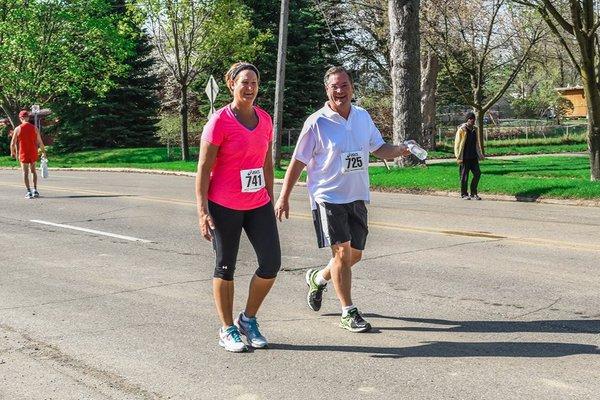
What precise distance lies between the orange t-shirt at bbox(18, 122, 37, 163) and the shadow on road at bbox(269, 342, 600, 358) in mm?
13808

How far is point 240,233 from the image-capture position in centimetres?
589

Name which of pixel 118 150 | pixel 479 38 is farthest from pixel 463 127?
pixel 118 150

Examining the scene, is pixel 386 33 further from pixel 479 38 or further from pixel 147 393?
pixel 147 393

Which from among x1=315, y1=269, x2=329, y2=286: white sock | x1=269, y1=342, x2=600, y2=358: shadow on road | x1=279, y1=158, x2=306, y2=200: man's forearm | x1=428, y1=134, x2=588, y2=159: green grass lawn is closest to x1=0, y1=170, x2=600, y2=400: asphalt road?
x1=269, y1=342, x2=600, y2=358: shadow on road

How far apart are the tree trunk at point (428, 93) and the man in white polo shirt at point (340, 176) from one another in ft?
101

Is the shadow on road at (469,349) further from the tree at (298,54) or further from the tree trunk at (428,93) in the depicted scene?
the tree at (298,54)

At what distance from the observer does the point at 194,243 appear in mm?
11188

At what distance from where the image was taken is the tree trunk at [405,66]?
76.0ft

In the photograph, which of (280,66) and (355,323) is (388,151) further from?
(280,66)

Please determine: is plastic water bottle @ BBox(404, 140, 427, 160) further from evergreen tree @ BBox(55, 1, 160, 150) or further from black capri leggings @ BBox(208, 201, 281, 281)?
evergreen tree @ BBox(55, 1, 160, 150)

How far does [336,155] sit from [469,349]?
5.71 feet

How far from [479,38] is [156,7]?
12983 mm

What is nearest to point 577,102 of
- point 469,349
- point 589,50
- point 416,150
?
point 589,50

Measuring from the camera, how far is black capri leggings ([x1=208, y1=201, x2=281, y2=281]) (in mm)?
5895
